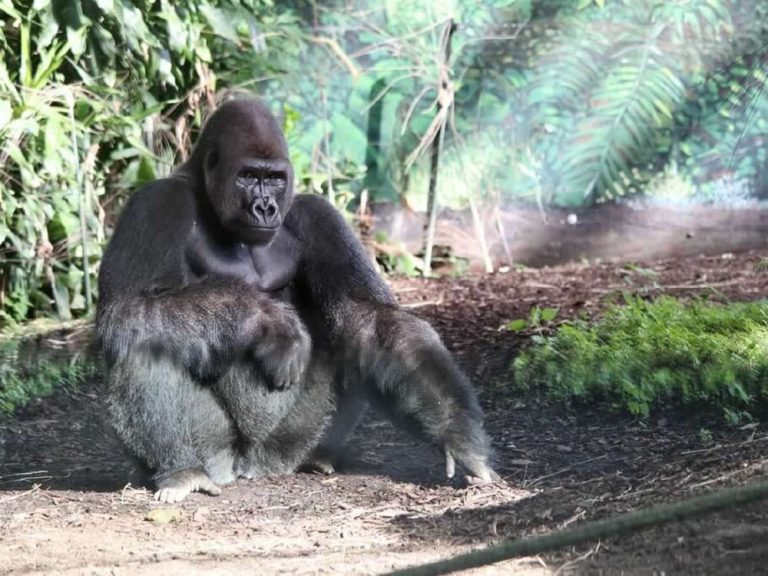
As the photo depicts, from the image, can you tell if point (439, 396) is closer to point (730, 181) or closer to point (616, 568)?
point (616, 568)

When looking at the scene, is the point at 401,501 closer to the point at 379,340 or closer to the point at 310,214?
the point at 379,340

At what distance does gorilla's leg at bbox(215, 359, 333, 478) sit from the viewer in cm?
544

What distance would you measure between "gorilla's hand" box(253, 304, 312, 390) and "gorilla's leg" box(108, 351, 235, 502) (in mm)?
312

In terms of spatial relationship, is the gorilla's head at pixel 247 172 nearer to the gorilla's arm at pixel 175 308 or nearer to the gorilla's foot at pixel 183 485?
the gorilla's arm at pixel 175 308

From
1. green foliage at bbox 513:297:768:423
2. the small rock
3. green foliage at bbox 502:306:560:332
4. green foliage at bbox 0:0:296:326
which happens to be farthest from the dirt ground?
green foliage at bbox 0:0:296:326

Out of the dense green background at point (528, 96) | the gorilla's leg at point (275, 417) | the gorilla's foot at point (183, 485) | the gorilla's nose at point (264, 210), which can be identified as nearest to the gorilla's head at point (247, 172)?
the gorilla's nose at point (264, 210)

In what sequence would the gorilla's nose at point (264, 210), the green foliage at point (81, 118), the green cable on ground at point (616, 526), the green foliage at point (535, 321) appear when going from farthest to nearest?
the green foliage at point (81, 118) < the green foliage at point (535, 321) < the gorilla's nose at point (264, 210) < the green cable on ground at point (616, 526)

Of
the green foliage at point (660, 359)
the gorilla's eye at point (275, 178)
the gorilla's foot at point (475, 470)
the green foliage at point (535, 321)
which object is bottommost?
the green foliage at point (535, 321)

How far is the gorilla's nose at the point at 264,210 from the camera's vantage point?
5.43 m

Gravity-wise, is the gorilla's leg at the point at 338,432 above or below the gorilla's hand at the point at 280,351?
below

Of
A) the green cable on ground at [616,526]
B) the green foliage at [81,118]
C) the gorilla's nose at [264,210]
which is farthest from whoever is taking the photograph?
the green foliage at [81,118]

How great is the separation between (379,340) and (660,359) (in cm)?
153

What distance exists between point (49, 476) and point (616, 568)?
3175mm

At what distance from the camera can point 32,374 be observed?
750cm
